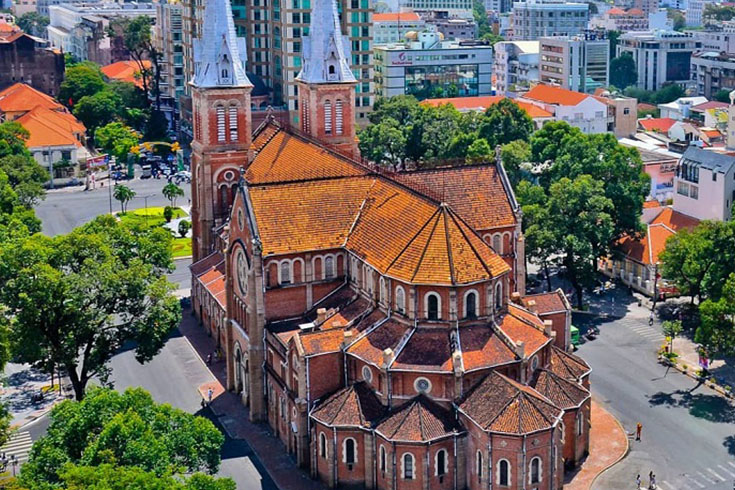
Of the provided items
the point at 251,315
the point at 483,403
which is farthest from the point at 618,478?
the point at 251,315

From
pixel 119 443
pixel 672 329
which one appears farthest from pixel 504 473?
pixel 672 329

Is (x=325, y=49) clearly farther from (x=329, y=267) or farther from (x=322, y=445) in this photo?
(x=322, y=445)

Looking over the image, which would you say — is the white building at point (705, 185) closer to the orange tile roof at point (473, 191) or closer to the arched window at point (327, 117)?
the orange tile roof at point (473, 191)

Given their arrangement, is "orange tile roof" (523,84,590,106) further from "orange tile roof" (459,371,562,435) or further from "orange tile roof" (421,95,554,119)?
"orange tile roof" (459,371,562,435)

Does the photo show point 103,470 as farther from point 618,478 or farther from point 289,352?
point 618,478

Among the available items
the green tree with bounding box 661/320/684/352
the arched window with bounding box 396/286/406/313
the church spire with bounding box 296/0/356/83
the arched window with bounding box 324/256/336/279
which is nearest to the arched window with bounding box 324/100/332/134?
the church spire with bounding box 296/0/356/83

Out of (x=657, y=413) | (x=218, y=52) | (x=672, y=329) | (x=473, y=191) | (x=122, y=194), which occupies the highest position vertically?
(x=218, y=52)

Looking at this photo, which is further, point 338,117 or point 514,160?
point 514,160
